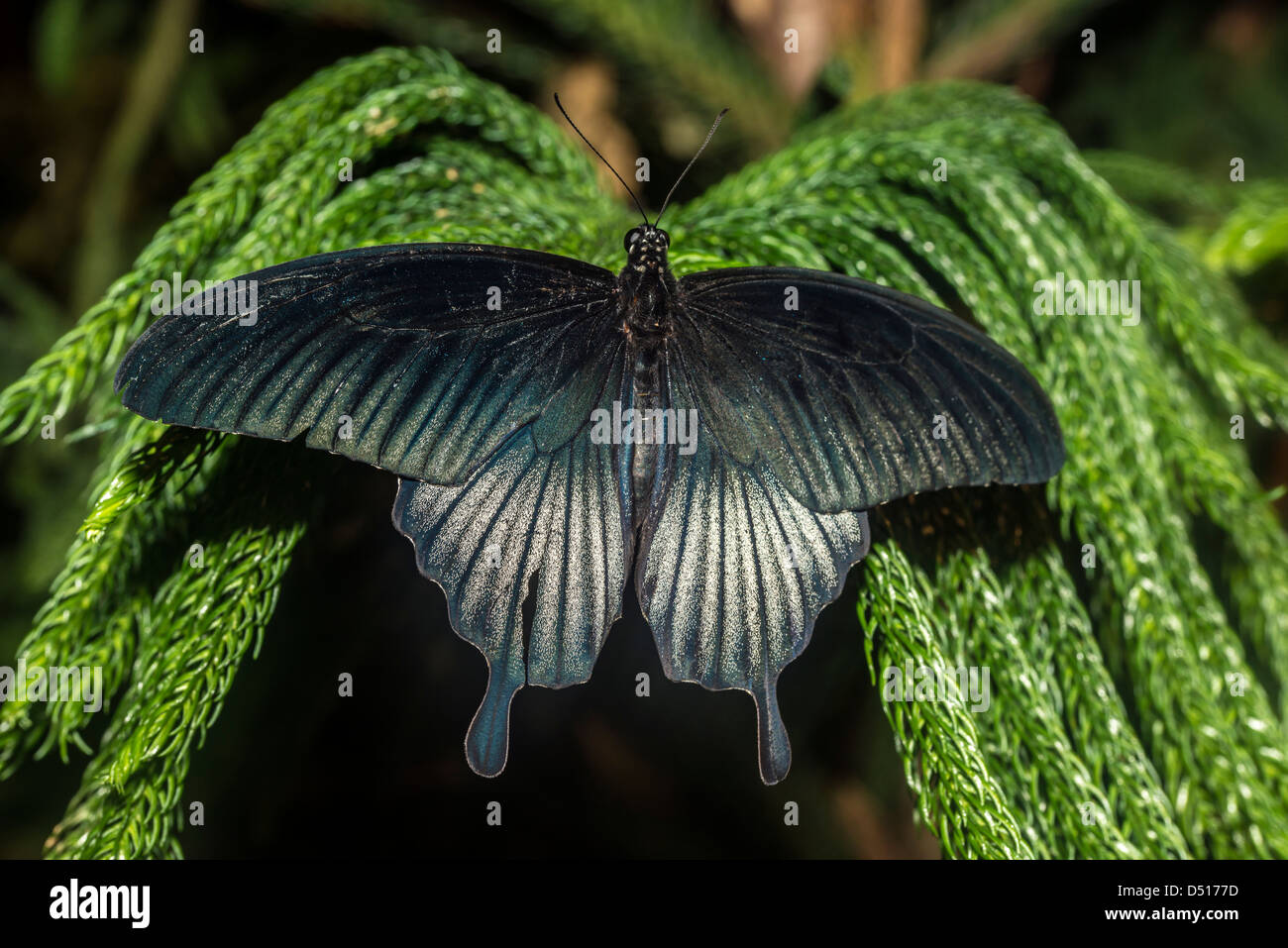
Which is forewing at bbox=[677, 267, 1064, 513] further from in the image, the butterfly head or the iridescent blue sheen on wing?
the iridescent blue sheen on wing

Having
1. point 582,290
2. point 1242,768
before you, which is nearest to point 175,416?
point 582,290

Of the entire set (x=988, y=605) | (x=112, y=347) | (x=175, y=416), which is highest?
(x=112, y=347)

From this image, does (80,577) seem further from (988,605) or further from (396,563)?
(988,605)

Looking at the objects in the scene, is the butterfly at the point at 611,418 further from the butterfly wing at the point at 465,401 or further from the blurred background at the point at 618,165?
the blurred background at the point at 618,165

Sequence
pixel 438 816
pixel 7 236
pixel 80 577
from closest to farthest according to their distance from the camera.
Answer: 1. pixel 80 577
2. pixel 438 816
3. pixel 7 236

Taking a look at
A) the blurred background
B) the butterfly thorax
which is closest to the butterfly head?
the butterfly thorax
